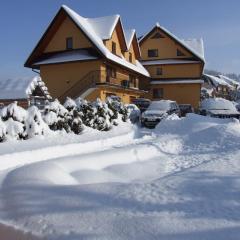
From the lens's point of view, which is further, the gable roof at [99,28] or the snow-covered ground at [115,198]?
the gable roof at [99,28]

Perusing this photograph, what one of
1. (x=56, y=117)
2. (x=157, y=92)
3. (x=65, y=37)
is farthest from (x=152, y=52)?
(x=56, y=117)

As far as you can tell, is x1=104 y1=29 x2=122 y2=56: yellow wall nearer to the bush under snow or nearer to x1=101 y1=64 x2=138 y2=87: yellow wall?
x1=101 y1=64 x2=138 y2=87: yellow wall

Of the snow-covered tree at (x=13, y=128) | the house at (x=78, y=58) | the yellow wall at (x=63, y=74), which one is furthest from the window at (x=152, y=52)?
the snow-covered tree at (x=13, y=128)

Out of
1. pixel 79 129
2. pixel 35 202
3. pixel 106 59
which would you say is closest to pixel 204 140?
pixel 79 129

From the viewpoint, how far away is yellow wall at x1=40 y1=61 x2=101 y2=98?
103 feet

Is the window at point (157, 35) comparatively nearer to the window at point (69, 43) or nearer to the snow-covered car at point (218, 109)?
the window at point (69, 43)

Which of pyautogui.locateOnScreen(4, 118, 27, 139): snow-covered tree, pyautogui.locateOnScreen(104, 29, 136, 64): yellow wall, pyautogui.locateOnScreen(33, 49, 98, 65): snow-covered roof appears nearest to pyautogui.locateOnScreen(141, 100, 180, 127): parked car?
pyautogui.locateOnScreen(33, 49, 98, 65): snow-covered roof

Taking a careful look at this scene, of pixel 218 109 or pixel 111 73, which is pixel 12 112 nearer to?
pixel 218 109

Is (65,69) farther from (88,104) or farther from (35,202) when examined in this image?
(35,202)

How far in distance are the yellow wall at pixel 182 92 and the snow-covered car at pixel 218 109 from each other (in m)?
17.5

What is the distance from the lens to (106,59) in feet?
99.2

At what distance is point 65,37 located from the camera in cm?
3225

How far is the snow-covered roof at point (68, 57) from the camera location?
30.5 m

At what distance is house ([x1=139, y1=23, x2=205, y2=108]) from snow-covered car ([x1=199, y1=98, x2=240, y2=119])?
57.7 feet
